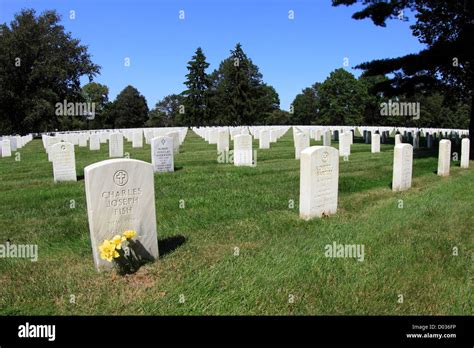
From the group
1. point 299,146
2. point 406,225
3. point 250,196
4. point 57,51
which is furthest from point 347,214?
point 57,51

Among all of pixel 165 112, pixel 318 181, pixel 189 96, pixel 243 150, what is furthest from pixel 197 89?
pixel 318 181

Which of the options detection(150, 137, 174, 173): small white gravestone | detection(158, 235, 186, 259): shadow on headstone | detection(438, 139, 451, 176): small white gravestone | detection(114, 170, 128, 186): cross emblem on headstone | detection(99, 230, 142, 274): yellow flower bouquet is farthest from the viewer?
detection(150, 137, 174, 173): small white gravestone

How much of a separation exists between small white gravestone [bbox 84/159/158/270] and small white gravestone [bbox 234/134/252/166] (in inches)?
352

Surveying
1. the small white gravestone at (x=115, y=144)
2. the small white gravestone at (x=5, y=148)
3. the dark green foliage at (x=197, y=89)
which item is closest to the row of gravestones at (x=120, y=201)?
the small white gravestone at (x=115, y=144)

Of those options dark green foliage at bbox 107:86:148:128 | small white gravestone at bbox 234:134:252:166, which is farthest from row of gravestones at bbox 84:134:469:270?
dark green foliage at bbox 107:86:148:128

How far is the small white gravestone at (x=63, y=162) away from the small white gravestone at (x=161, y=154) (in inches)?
92.3

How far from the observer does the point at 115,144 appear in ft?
58.0

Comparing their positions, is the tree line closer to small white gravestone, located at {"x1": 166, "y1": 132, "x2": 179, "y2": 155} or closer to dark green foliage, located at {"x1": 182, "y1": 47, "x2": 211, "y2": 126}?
dark green foliage, located at {"x1": 182, "y1": 47, "x2": 211, "y2": 126}

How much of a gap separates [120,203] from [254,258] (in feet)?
5.95

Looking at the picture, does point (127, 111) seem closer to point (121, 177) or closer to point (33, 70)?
point (33, 70)

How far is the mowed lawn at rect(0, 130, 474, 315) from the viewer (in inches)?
163

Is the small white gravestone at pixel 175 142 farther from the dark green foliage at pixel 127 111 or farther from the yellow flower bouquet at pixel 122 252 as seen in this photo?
the dark green foliage at pixel 127 111

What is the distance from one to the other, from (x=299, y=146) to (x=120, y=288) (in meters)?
12.7
